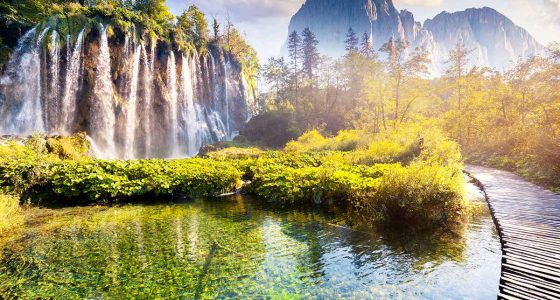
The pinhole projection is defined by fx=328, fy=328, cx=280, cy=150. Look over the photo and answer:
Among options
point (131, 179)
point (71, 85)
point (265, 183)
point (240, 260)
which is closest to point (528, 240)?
point (240, 260)

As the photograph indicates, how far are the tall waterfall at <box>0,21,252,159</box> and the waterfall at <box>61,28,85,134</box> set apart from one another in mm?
70

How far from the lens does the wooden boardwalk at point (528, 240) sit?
15.4 ft

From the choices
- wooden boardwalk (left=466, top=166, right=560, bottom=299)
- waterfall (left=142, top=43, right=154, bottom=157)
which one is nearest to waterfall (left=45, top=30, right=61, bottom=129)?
waterfall (left=142, top=43, right=154, bottom=157)

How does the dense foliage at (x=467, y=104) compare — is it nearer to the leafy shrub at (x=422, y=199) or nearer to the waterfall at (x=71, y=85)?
the leafy shrub at (x=422, y=199)

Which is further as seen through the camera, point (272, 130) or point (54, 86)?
point (272, 130)

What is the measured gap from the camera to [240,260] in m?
6.27

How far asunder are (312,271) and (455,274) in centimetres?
235

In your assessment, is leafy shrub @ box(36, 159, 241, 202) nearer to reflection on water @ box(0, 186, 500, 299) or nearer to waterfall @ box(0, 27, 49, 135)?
reflection on water @ box(0, 186, 500, 299)

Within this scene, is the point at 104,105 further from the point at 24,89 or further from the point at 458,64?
the point at 458,64

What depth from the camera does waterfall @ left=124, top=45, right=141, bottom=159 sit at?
31.3 metres

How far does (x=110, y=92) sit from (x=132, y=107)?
266 cm

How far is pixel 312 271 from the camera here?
5.73 m

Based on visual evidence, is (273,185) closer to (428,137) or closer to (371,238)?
(371,238)

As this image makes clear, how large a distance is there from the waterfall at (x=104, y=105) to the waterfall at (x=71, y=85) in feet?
4.87
